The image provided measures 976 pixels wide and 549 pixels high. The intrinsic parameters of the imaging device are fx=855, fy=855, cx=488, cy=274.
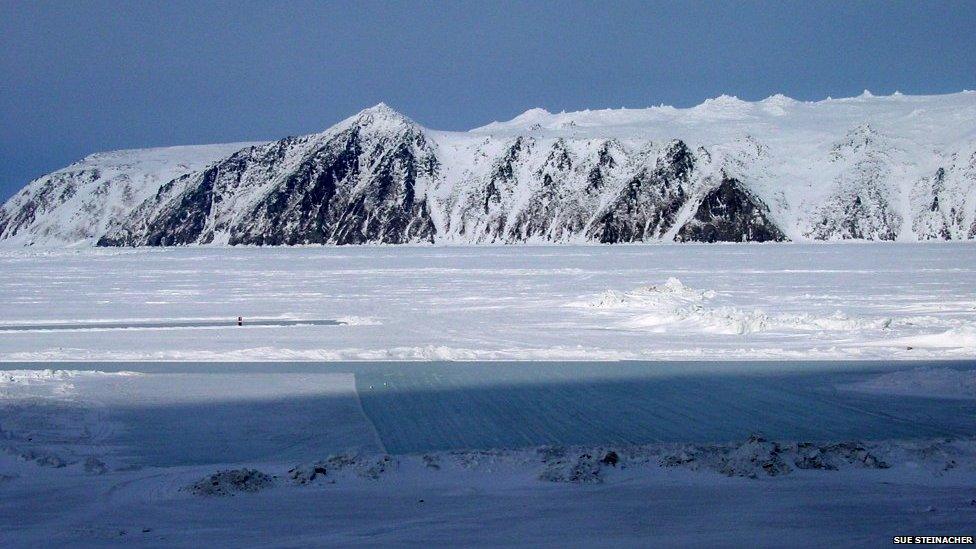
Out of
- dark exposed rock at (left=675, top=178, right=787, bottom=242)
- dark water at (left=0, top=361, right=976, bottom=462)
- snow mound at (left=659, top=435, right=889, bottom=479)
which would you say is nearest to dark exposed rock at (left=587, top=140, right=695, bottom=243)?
dark exposed rock at (left=675, top=178, right=787, bottom=242)

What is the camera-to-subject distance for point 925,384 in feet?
47.5

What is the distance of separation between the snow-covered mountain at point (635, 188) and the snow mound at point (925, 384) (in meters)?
137

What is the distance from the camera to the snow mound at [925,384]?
45.5 feet

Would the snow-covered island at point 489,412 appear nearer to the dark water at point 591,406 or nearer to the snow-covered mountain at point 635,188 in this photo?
the dark water at point 591,406

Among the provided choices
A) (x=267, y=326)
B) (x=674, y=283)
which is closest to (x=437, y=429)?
(x=267, y=326)

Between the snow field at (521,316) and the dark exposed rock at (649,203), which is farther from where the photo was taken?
the dark exposed rock at (649,203)

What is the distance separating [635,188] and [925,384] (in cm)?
15106

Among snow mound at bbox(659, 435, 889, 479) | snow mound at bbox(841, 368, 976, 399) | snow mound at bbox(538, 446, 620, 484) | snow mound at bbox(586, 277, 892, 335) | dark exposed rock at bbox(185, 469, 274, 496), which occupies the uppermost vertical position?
snow mound at bbox(586, 277, 892, 335)

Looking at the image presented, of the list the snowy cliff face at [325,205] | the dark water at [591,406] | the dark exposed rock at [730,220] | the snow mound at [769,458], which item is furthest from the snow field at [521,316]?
the snowy cliff face at [325,205]

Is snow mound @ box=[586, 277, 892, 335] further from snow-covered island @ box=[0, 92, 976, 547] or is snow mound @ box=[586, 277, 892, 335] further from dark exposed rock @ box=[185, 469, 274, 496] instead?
dark exposed rock @ box=[185, 469, 274, 496]

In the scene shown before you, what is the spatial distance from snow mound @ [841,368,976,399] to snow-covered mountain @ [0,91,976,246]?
137127mm

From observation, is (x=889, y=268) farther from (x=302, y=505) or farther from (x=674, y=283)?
(x=302, y=505)

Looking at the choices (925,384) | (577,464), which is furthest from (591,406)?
(925,384)

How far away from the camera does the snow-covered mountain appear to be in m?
150
